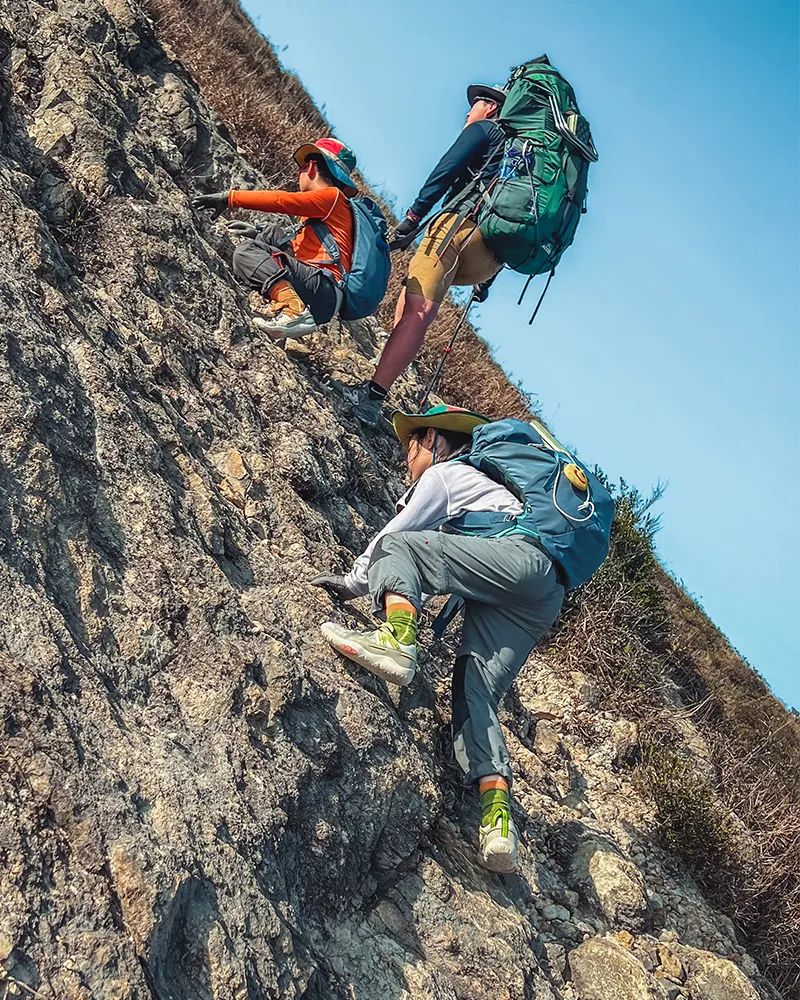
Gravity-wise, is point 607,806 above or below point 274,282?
below

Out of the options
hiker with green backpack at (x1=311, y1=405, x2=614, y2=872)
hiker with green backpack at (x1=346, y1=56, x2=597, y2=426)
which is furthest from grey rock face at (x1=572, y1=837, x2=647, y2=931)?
hiker with green backpack at (x1=346, y1=56, x2=597, y2=426)

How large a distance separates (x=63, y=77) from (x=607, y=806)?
5.19 m

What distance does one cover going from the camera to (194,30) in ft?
32.0

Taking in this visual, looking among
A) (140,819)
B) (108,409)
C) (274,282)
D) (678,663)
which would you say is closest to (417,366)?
(274,282)

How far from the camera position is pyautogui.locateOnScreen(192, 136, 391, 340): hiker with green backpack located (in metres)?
5.55

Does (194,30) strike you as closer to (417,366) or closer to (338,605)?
(417,366)

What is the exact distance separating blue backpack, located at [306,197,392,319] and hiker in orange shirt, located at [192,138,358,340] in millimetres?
27

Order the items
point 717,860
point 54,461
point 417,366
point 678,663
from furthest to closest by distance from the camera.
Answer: point 417,366 → point 678,663 → point 717,860 → point 54,461

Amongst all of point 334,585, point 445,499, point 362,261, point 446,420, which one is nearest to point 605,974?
point 334,585

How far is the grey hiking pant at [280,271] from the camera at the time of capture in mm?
5566

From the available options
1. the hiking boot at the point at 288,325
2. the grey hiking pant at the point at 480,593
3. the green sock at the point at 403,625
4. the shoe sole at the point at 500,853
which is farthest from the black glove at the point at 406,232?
the shoe sole at the point at 500,853

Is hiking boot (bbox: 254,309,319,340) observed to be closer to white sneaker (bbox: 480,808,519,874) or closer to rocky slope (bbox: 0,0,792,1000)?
rocky slope (bbox: 0,0,792,1000)

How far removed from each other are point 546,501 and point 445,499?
44 cm

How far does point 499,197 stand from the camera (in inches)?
209
